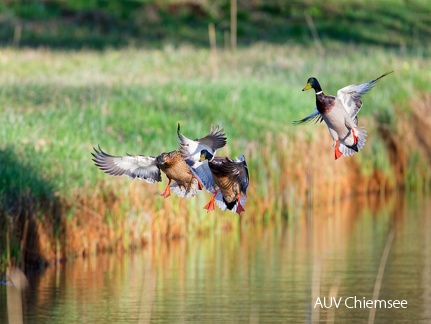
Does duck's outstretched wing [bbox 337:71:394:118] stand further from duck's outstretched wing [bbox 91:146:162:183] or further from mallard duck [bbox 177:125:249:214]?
duck's outstretched wing [bbox 91:146:162:183]

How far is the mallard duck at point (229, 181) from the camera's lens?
7.51 meters

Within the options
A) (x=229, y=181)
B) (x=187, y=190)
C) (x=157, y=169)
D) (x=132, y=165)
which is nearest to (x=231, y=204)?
(x=229, y=181)

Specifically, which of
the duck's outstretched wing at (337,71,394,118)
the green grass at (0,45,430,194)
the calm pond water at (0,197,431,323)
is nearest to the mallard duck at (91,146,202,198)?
the duck's outstretched wing at (337,71,394,118)

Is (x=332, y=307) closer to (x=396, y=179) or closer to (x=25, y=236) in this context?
(x=25, y=236)

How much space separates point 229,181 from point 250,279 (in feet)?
20.7

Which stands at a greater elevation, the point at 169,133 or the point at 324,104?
the point at 169,133

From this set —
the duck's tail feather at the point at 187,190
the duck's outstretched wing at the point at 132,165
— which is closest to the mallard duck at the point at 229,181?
the duck's tail feather at the point at 187,190

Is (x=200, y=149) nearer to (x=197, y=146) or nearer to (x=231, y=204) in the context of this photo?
(x=197, y=146)

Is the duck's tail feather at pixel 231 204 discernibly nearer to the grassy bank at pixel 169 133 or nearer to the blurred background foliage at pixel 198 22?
the grassy bank at pixel 169 133

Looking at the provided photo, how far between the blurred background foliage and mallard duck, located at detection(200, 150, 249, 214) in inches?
928

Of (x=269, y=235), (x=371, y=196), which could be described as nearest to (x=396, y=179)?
(x=371, y=196)

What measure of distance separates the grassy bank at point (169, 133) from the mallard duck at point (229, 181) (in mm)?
5660

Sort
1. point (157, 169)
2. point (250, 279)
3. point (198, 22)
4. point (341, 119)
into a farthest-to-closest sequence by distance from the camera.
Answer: point (198, 22) → point (250, 279) → point (157, 169) → point (341, 119)

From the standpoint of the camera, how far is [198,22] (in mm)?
39625
